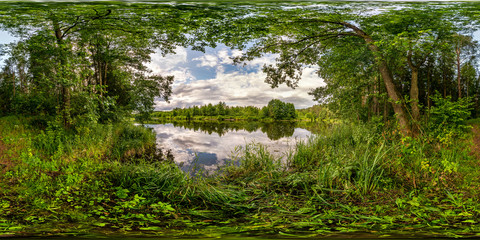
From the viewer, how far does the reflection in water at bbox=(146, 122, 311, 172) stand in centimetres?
244

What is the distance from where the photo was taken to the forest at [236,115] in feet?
5.37

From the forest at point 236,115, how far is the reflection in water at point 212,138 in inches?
2.6

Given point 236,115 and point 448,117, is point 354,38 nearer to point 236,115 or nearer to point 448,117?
point 448,117

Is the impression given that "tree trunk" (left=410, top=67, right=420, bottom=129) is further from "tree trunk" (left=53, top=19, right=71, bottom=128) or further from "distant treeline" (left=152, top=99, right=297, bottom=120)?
"tree trunk" (left=53, top=19, right=71, bottom=128)

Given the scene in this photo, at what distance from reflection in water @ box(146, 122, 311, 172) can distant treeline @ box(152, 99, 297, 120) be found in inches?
4.3

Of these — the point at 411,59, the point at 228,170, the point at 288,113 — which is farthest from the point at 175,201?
the point at 411,59

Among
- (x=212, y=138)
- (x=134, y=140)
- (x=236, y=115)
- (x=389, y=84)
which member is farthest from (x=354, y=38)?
(x=134, y=140)

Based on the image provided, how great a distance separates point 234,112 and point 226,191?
35.9 inches

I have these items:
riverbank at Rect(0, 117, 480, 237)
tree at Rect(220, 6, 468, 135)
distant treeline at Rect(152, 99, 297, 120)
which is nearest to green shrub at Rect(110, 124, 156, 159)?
riverbank at Rect(0, 117, 480, 237)

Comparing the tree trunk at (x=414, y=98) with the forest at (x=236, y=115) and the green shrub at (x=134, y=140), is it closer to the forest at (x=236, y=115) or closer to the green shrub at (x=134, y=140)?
the forest at (x=236, y=115)

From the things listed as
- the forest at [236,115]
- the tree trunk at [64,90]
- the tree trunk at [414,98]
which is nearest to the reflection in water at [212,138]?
the forest at [236,115]

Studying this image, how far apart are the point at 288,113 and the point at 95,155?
237 cm

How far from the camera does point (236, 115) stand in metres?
2.29

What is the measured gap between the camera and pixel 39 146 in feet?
6.81
